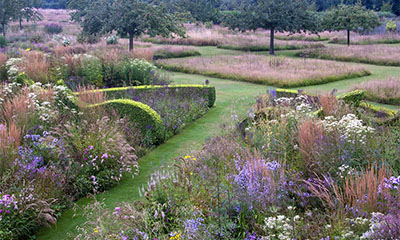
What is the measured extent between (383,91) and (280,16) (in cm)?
1207

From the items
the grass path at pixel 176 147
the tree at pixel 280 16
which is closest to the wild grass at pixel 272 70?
the grass path at pixel 176 147

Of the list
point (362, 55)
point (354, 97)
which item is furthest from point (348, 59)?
point (354, 97)

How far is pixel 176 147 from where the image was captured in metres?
7.30

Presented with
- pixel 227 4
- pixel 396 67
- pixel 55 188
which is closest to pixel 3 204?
pixel 55 188

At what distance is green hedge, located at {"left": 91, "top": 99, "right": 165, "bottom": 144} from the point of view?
728cm

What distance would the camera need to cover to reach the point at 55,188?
4.85 m

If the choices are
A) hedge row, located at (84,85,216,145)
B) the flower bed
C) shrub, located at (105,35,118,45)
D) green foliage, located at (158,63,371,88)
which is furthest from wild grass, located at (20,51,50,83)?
shrub, located at (105,35,118,45)

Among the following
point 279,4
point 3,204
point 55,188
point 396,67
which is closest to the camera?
point 3,204

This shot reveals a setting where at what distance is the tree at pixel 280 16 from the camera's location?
21.9 metres

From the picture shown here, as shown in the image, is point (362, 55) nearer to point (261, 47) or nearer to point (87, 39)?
point (261, 47)

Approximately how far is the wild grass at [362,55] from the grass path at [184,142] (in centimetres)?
424

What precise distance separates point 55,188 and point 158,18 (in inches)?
581

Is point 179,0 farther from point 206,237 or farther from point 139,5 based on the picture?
point 206,237

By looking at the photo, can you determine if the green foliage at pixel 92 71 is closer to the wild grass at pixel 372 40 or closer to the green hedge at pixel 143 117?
the green hedge at pixel 143 117
